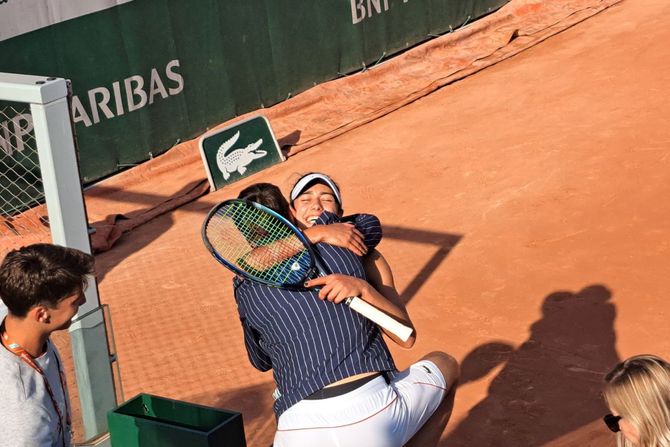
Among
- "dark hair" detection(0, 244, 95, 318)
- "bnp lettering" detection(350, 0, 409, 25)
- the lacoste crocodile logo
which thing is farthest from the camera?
"bnp lettering" detection(350, 0, 409, 25)

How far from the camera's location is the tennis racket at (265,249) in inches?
157

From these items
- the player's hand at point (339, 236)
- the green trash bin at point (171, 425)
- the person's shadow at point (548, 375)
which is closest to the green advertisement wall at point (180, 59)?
the person's shadow at point (548, 375)

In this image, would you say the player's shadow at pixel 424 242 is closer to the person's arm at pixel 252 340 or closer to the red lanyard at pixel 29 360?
the person's arm at pixel 252 340

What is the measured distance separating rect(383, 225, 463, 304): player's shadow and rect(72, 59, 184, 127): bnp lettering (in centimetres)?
344

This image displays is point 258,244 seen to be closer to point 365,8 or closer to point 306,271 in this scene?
point 306,271

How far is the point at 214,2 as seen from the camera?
1127 cm

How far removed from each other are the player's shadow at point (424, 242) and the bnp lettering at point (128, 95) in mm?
3438

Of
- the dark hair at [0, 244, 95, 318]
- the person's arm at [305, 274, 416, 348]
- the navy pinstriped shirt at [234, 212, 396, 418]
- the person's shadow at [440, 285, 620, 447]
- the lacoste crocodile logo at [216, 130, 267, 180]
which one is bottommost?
the lacoste crocodile logo at [216, 130, 267, 180]

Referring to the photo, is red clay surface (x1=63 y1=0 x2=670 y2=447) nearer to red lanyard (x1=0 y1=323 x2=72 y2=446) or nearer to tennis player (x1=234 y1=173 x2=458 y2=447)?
tennis player (x1=234 y1=173 x2=458 y2=447)

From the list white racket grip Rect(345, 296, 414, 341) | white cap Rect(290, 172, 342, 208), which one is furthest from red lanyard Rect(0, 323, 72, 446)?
white cap Rect(290, 172, 342, 208)

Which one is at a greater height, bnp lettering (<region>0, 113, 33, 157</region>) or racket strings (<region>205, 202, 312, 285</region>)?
racket strings (<region>205, 202, 312, 285</region>)

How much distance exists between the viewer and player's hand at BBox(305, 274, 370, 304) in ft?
12.6

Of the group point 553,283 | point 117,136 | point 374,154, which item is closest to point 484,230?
point 553,283

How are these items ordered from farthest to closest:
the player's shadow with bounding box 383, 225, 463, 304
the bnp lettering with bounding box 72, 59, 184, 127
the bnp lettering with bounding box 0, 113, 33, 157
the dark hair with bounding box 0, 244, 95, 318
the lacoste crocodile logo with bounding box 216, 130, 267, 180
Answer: the lacoste crocodile logo with bounding box 216, 130, 267, 180 < the bnp lettering with bounding box 72, 59, 184, 127 < the bnp lettering with bounding box 0, 113, 33, 157 < the player's shadow with bounding box 383, 225, 463, 304 < the dark hair with bounding box 0, 244, 95, 318
